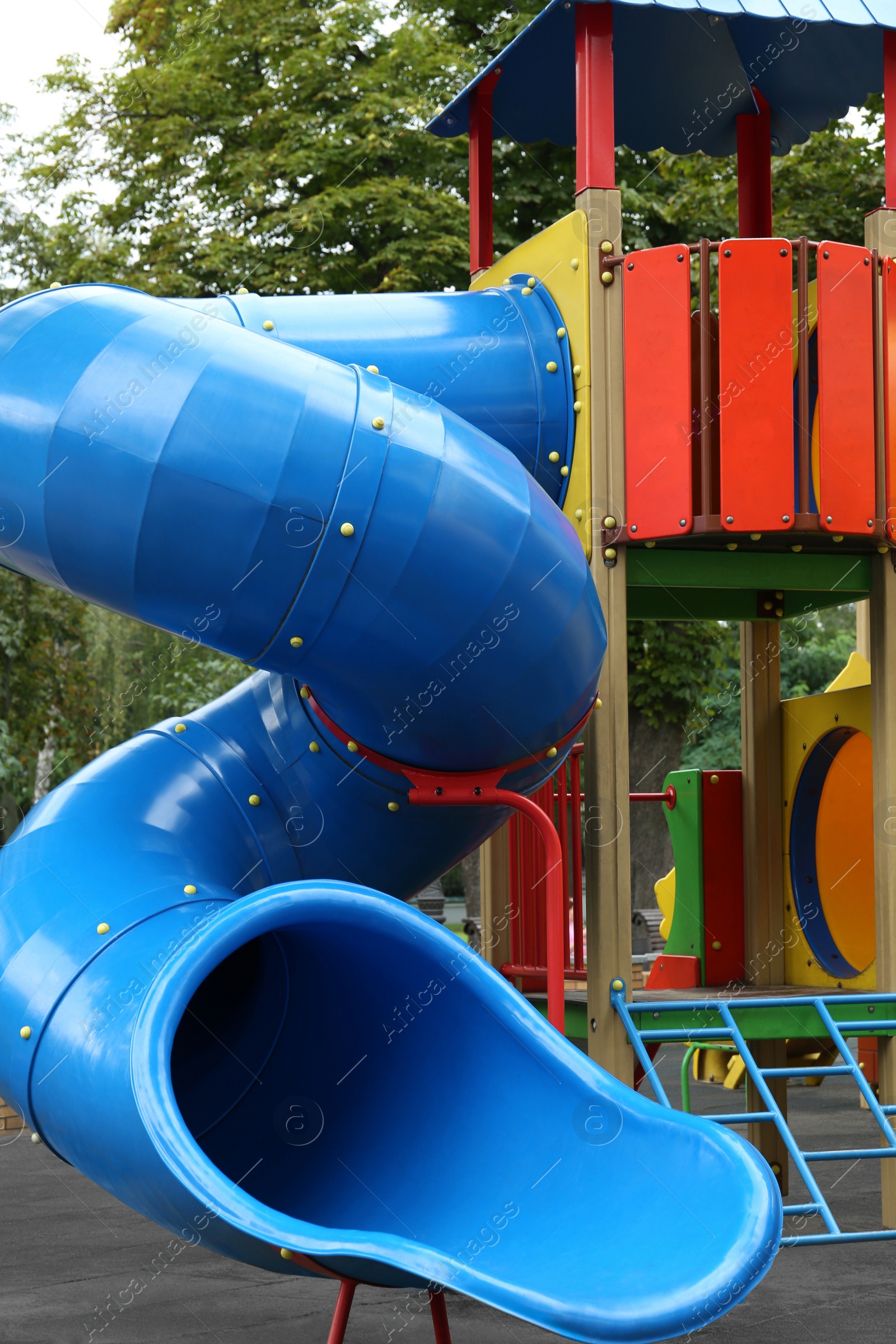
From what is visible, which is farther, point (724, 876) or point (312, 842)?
point (724, 876)

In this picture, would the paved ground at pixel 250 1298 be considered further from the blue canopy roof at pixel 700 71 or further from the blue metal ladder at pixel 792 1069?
the blue canopy roof at pixel 700 71

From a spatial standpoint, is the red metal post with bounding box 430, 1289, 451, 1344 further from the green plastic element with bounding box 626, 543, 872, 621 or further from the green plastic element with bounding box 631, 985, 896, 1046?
the green plastic element with bounding box 626, 543, 872, 621

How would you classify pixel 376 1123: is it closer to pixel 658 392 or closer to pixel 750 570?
pixel 750 570

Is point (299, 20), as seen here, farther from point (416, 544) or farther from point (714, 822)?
point (416, 544)

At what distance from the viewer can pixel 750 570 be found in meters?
6.52

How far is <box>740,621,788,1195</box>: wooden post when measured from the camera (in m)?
7.90

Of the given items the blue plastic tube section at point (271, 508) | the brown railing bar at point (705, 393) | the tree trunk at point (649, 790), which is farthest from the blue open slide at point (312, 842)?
the tree trunk at point (649, 790)

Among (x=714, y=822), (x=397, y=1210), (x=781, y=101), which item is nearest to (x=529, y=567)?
(x=397, y=1210)

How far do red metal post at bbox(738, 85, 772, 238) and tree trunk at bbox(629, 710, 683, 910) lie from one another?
917 centimetres

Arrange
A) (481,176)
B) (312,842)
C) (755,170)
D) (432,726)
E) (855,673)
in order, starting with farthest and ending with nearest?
1. (855,673)
2. (755,170)
3. (481,176)
4. (312,842)
5. (432,726)

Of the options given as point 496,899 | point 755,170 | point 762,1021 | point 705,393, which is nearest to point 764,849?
point 496,899

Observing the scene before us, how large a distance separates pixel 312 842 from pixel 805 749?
10.8 feet

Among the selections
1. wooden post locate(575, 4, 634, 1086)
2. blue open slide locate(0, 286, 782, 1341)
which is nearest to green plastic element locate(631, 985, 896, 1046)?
wooden post locate(575, 4, 634, 1086)

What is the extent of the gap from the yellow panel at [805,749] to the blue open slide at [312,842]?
8.58 ft
